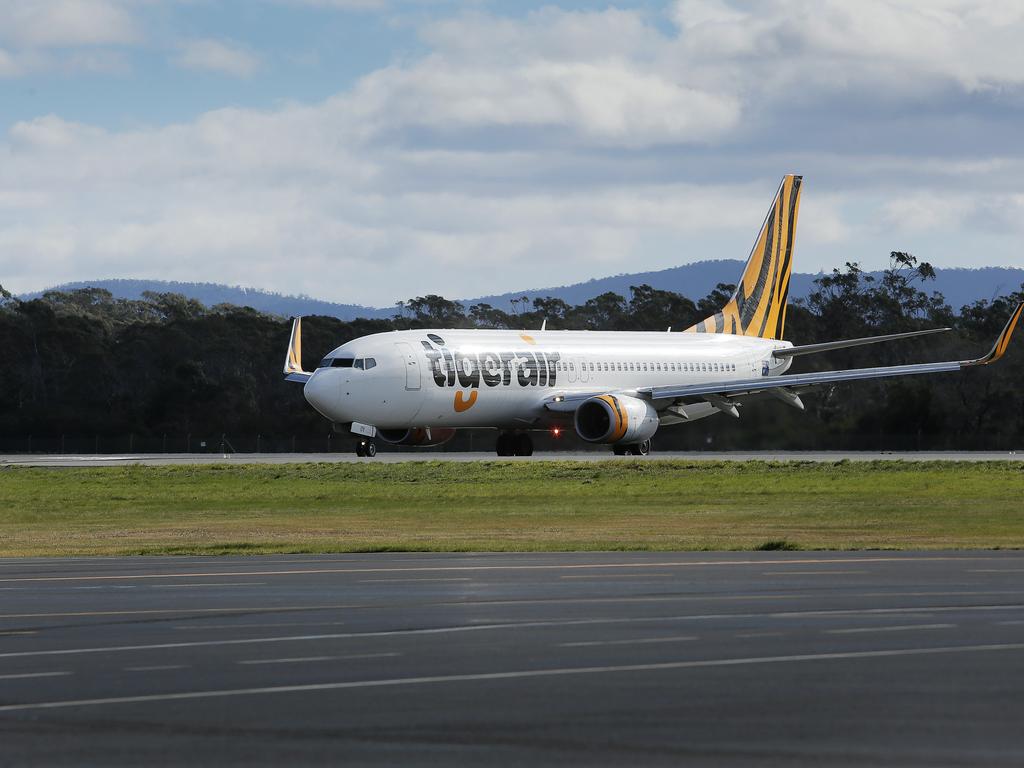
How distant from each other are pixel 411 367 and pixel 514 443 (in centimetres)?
982

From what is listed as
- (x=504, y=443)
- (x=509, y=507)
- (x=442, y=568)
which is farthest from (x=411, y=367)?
(x=442, y=568)

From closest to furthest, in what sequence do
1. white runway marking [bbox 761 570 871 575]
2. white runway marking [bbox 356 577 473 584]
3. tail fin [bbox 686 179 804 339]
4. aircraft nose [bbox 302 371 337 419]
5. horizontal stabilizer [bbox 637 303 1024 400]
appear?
white runway marking [bbox 356 577 473 584] → white runway marking [bbox 761 570 871 575] → aircraft nose [bbox 302 371 337 419] → horizontal stabilizer [bbox 637 303 1024 400] → tail fin [bbox 686 179 804 339]

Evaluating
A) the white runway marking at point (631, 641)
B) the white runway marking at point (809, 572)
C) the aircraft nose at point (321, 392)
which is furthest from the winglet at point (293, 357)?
the white runway marking at point (631, 641)

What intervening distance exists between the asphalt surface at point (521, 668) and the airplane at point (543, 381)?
3742 cm

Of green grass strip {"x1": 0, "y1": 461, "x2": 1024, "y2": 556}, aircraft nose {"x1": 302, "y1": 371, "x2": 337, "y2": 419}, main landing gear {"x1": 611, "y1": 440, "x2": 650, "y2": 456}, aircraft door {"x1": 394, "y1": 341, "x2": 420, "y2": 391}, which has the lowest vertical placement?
green grass strip {"x1": 0, "y1": 461, "x2": 1024, "y2": 556}

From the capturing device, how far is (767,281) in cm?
7962

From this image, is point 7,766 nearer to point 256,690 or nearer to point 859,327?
point 256,690

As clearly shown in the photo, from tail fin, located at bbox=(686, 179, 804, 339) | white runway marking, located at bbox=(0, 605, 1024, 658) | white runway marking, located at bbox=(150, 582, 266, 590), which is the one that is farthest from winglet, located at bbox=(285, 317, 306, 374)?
white runway marking, located at bbox=(0, 605, 1024, 658)

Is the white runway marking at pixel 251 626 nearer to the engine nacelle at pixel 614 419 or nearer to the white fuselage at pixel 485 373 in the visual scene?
the white fuselage at pixel 485 373

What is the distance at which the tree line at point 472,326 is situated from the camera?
3182 inches

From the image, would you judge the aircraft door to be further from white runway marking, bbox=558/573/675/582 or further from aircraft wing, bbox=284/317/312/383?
white runway marking, bbox=558/573/675/582

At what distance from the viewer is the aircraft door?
6014 cm

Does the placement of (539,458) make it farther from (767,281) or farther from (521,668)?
(521,668)

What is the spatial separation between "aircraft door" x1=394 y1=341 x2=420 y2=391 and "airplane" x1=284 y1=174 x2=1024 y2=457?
1.4 inches
